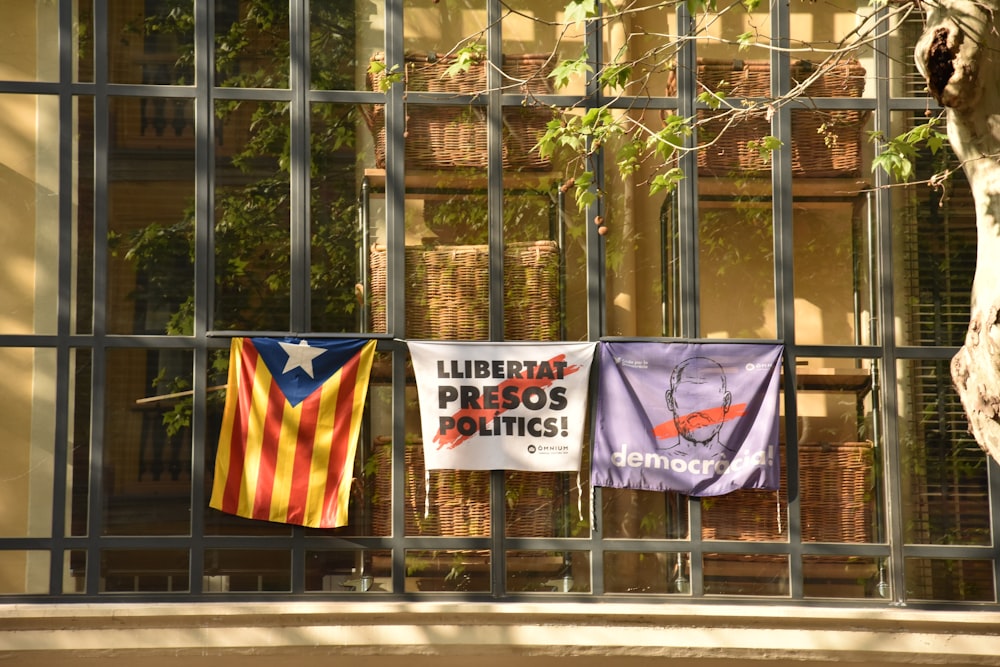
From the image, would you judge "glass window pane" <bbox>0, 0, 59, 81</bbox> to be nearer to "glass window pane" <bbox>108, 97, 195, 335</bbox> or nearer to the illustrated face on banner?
"glass window pane" <bbox>108, 97, 195, 335</bbox>

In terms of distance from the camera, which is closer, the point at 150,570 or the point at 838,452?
the point at 150,570

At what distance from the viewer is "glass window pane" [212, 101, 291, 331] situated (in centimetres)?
971

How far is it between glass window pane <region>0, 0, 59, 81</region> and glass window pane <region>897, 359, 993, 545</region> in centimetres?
752

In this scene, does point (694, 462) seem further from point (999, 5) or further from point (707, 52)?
point (999, 5)

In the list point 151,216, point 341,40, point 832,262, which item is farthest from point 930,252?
point 151,216

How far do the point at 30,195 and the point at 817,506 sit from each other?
6970 millimetres

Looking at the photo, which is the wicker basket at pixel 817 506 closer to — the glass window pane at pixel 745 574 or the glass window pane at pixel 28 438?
the glass window pane at pixel 745 574

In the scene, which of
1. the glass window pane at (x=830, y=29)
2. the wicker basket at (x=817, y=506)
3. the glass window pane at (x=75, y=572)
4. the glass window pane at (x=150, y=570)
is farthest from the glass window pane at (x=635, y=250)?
the glass window pane at (x=75, y=572)

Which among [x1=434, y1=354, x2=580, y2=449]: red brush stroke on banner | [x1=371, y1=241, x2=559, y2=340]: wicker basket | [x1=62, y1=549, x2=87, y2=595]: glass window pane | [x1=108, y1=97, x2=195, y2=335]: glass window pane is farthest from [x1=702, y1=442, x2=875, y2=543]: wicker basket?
[x1=62, y1=549, x2=87, y2=595]: glass window pane

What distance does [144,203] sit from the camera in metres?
9.72

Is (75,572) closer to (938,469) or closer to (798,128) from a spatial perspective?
(798,128)

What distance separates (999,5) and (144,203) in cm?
658

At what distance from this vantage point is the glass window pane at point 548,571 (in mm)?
9664

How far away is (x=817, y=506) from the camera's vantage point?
9742mm
